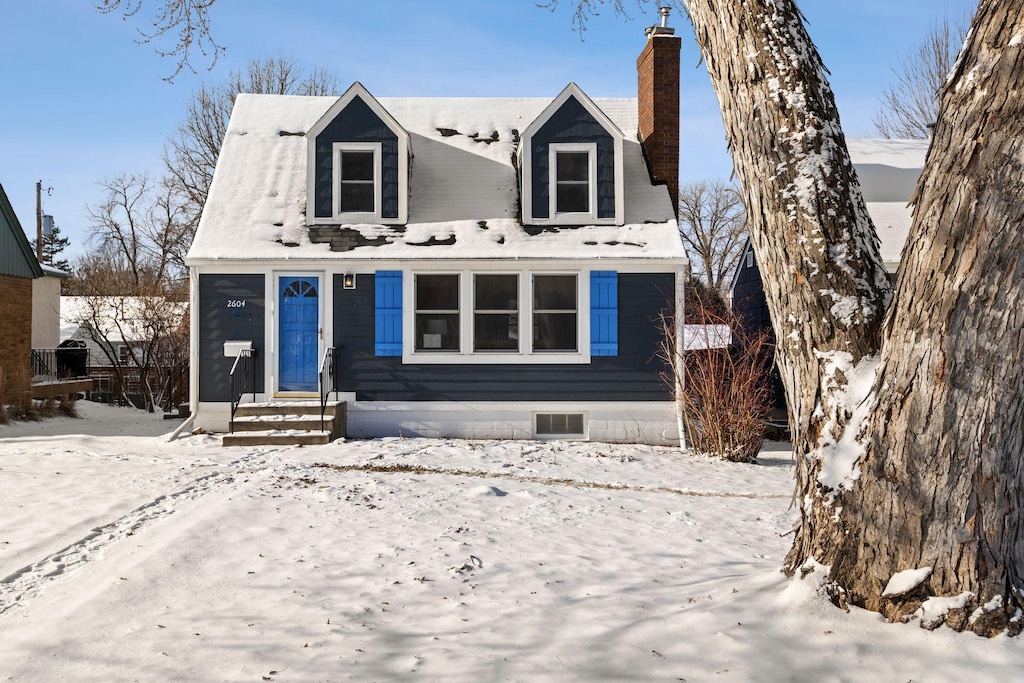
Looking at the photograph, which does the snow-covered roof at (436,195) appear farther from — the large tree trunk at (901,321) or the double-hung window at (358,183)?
the large tree trunk at (901,321)

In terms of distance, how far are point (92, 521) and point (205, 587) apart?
2.14 metres

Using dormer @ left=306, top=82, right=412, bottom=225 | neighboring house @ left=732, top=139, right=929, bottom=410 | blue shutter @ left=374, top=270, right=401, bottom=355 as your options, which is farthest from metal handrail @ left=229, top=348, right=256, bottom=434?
neighboring house @ left=732, top=139, right=929, bottom=410

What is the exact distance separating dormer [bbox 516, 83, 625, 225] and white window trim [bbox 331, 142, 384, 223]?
2424 millimetres

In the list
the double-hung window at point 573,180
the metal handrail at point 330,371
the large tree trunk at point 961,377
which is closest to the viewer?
the large tree trunk at point 961,377

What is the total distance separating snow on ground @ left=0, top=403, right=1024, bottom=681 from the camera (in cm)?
363

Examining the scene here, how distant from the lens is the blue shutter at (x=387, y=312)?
1267 cm

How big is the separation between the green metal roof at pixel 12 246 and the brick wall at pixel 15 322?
0.64ft

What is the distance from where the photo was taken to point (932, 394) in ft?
11.2

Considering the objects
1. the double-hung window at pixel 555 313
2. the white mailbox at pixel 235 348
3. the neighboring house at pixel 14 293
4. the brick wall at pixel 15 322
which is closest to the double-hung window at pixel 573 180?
the double-hung window at pixel 555 313

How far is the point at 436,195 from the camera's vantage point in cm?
1382

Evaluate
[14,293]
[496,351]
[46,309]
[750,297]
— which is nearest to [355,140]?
[496,351]

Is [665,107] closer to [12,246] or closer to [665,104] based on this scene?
[665,104]

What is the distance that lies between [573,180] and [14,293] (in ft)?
44.1

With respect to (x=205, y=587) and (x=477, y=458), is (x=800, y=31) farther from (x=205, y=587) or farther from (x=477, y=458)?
(x=477, y=458)
